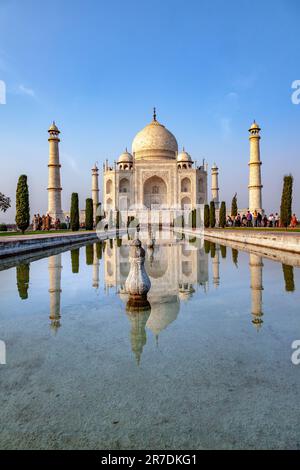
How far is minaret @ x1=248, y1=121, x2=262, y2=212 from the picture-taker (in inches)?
1125

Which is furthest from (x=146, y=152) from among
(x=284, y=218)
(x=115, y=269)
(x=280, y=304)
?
(x=280, y=304)

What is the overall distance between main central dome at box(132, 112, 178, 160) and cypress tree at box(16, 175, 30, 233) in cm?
2431

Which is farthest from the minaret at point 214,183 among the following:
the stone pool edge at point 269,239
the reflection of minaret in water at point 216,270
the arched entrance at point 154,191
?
the reflection of minaret in water at point 216,270

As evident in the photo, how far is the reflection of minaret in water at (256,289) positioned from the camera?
10.4ft

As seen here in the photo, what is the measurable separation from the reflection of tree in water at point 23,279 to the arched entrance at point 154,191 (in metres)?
32.0

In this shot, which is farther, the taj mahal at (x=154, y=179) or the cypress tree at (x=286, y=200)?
the taj mahal at (x=154, y=179)

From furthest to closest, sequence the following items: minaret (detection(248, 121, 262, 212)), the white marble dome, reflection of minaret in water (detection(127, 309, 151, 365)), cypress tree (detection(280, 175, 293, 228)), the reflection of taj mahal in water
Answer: the white marble dome
minaret (detection(248, 121, 262, 212))
cypress tree (detection(280, 175, 293, 228))
the reflection of taj mahal in water
reflection of minaret in water (detection(127, 309, 151, 365))

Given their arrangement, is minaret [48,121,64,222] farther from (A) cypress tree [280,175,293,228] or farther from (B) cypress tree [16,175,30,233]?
(A) cypress tree [280,175,293,228]

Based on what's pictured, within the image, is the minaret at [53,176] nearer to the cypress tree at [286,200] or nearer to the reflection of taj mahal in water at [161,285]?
the cypress tree at [286,200]

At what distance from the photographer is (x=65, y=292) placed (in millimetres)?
4367

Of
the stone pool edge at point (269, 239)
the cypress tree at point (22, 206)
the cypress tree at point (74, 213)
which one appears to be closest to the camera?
the stone pool edge at point (269, 239)

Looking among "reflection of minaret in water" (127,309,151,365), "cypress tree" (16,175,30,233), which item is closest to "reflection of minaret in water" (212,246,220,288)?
"reflection of minaret in water" (127,309,151,365)
